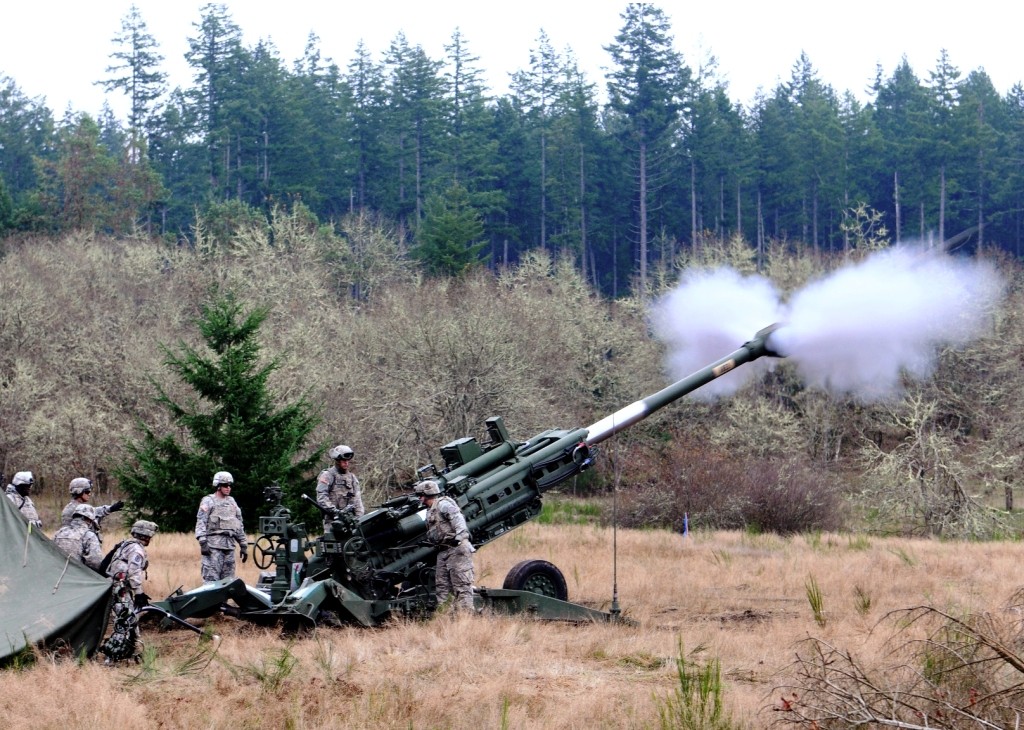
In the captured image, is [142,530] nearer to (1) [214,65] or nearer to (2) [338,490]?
(2) [338,490]

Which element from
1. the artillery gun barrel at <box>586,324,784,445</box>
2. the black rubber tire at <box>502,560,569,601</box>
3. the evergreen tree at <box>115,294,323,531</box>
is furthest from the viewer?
the evergreen tree at <box>115,294,323,531</box>

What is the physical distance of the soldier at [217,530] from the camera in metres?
14.7

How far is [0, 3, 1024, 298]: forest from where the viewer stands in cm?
6041

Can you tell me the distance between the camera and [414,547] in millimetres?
13414

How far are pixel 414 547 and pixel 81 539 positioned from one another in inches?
130

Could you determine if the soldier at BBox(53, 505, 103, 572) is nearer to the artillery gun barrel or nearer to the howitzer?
the howitzer

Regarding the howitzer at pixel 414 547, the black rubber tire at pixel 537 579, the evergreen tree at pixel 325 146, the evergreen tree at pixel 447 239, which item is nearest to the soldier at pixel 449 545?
the howitzer at pixel 414 547

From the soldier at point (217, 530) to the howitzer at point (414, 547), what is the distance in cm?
105

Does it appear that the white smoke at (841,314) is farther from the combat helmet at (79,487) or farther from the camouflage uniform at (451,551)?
the combat helmet at (79,487)

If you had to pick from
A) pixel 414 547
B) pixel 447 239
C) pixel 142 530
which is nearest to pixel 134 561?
pixel 142 530

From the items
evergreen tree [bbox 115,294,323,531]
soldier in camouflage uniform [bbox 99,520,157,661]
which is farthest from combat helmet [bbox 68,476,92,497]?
A: evergreen tree [bbox 115,294,323,531]

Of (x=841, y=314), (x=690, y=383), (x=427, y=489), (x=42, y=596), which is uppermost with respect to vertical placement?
(x=841, y=314)

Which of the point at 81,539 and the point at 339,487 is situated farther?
the point at 339,487

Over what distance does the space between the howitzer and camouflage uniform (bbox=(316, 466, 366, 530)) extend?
1070mm
